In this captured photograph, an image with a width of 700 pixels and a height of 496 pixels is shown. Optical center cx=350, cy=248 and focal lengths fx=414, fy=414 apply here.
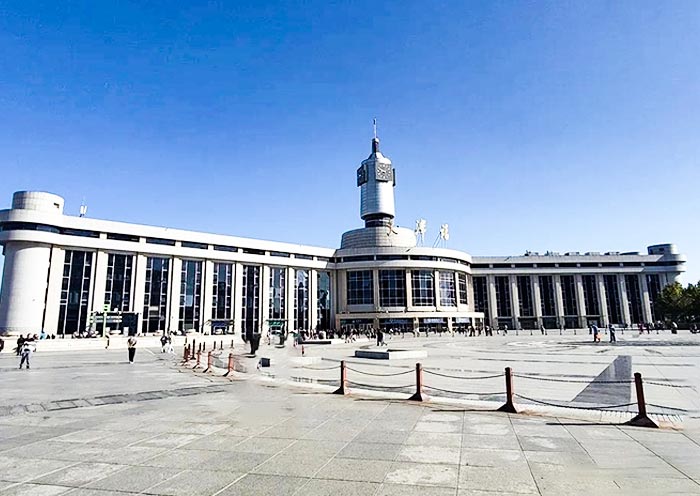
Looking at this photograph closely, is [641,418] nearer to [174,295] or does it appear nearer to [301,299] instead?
[174,295]

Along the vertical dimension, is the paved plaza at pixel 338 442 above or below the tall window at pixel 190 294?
below

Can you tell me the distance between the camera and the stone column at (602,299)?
10911 centimetres

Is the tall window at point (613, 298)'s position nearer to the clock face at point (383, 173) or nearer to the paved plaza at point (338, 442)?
the clock face at point (383, 173)

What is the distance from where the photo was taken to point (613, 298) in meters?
111

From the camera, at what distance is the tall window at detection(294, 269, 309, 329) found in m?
95.8

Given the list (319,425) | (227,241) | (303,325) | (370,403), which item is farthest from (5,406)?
(303,325)

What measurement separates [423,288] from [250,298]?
38804 mm

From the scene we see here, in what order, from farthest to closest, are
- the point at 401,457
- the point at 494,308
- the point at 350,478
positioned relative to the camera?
1. the point at 494,308
2. the point at 401,457
3. the point at 350,478

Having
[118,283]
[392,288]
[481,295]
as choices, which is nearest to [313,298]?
[392,288]

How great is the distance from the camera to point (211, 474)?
6.21 metres

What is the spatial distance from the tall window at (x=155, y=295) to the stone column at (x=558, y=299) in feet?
313

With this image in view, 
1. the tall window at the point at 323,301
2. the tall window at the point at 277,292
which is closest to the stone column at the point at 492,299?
the tall window at the point at 323,301

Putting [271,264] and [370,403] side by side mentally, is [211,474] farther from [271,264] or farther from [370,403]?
[271,264]

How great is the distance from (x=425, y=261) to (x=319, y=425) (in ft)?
290
